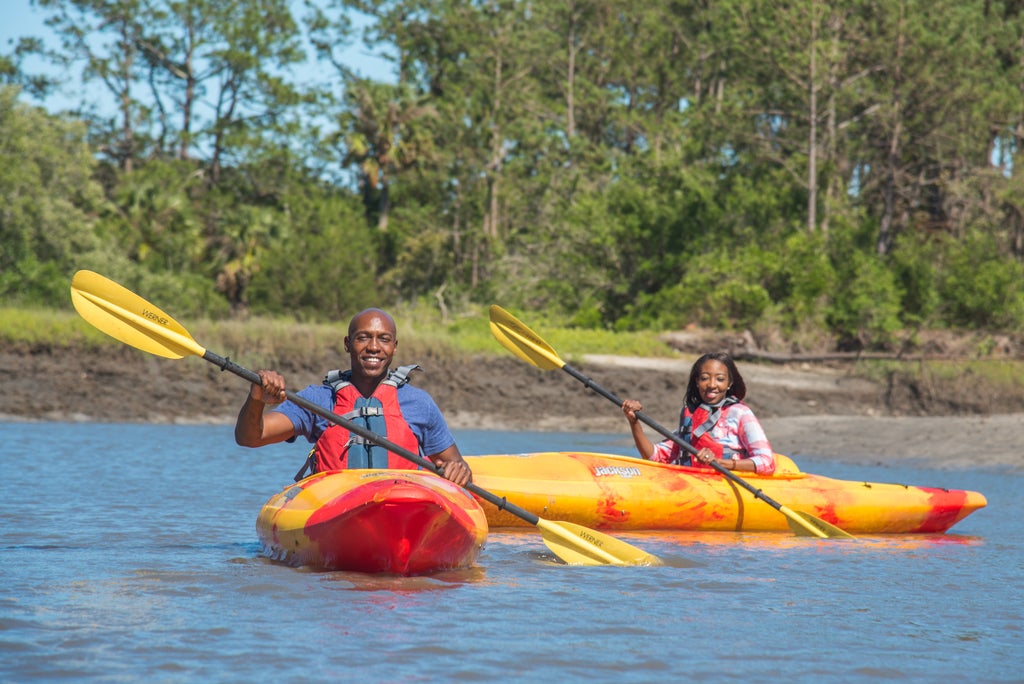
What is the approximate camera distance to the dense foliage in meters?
22.4

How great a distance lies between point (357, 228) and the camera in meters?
28.9

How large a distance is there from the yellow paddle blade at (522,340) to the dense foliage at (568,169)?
13556mm

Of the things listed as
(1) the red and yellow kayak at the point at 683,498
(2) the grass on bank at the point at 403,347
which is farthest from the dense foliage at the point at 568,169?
(1) the red and yellow kayak at the point at 683,498

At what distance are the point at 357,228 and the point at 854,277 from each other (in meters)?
12.3

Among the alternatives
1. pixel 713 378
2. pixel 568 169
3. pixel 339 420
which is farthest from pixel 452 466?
pixel 568 169

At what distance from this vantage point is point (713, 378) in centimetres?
705

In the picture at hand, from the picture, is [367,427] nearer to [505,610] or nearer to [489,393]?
[505,610]

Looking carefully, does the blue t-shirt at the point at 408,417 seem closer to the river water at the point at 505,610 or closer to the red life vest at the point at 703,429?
the river water at the point at 505,610

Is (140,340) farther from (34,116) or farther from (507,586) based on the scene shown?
(34,116)

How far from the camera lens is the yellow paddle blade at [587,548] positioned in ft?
19.1

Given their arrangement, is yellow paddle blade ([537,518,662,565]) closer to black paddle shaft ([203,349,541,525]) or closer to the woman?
black paddle shaft ([203,349,541,525])

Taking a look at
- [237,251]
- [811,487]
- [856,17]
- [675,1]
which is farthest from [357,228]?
[811,487]

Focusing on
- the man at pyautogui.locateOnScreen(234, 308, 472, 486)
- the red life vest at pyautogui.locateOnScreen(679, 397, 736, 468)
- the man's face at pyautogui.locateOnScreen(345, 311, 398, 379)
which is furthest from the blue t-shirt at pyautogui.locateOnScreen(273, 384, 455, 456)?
the red life vest at pyautogui.locateOnScreen(679, 397, 736, 468)

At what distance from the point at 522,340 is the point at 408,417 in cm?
263
